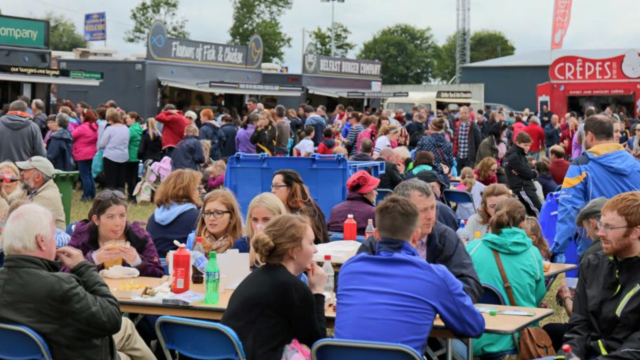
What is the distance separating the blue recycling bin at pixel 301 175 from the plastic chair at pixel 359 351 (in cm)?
662

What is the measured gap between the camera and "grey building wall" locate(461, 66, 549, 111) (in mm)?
50281

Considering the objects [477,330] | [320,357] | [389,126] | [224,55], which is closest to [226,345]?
[320,357]

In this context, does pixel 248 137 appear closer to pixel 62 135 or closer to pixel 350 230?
pixel 62 135

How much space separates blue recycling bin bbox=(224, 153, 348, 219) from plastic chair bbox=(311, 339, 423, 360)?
21.7 ft

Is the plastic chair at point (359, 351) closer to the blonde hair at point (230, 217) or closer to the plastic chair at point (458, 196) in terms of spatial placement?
the blonde hair at point (230, 217)

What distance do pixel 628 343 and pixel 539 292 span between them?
1.42 metres

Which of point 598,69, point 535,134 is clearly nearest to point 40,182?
point 535,134

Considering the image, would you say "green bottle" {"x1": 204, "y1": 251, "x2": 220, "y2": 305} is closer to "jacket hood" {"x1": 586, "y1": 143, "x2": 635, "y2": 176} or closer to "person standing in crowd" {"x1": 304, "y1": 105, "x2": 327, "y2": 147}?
"jacket hood" {"x1": 586, "y1": 143, "x2": 635, "y2": 176}

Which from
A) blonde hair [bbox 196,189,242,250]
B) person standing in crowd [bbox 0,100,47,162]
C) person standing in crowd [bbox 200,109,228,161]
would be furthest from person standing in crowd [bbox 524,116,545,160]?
blonde hair [bbox 196,189,242,250]

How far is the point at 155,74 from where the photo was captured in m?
25.3

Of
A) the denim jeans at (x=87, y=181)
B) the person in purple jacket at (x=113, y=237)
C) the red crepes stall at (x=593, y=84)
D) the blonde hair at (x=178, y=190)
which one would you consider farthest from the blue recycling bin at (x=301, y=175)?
the red crepes stall at (x=593, y=84)

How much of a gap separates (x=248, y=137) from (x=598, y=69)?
44.5ft

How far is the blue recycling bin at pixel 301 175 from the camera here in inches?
418

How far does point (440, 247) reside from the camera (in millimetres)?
5230
